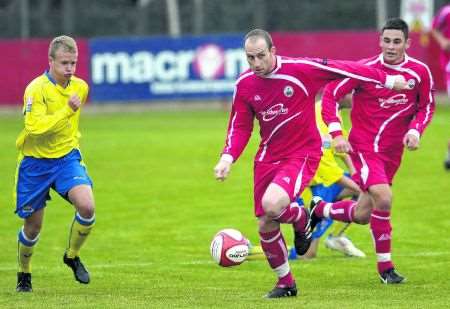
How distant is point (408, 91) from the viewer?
35.6 ft

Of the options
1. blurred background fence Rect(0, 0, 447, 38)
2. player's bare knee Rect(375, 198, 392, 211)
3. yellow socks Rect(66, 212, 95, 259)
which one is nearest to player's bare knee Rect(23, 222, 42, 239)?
yellow socks Rect(66, 212, 95, 259)

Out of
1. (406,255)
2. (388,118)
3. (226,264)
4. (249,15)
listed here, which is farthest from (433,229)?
(249,15)

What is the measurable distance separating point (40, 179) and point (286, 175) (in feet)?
7.23

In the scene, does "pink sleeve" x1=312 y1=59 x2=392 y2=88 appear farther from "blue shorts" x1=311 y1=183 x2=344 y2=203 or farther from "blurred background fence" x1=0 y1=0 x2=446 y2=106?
"blurred background fence" x1=0 y1=0 x2=446 y2=106

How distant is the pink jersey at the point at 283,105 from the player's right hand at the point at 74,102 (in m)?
1.29

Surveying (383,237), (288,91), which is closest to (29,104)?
(288,91)

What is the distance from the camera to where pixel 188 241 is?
1397cm

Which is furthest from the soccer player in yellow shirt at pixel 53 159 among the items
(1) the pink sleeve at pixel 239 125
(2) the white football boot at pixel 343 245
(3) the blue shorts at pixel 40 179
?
(2) the white football boot at pixel 343 245

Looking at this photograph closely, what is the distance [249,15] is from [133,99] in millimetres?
5964

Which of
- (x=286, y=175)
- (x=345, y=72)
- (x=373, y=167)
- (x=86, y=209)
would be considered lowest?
(x=86, y=209)

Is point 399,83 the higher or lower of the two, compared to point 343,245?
higher

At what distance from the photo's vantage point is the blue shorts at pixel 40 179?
34.5 feet

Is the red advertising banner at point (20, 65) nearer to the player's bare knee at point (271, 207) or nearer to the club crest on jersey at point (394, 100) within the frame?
the club crest on jersey at point (394, 100)

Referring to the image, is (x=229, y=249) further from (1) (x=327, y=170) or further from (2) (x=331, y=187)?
(2) (x=331, y=187)
